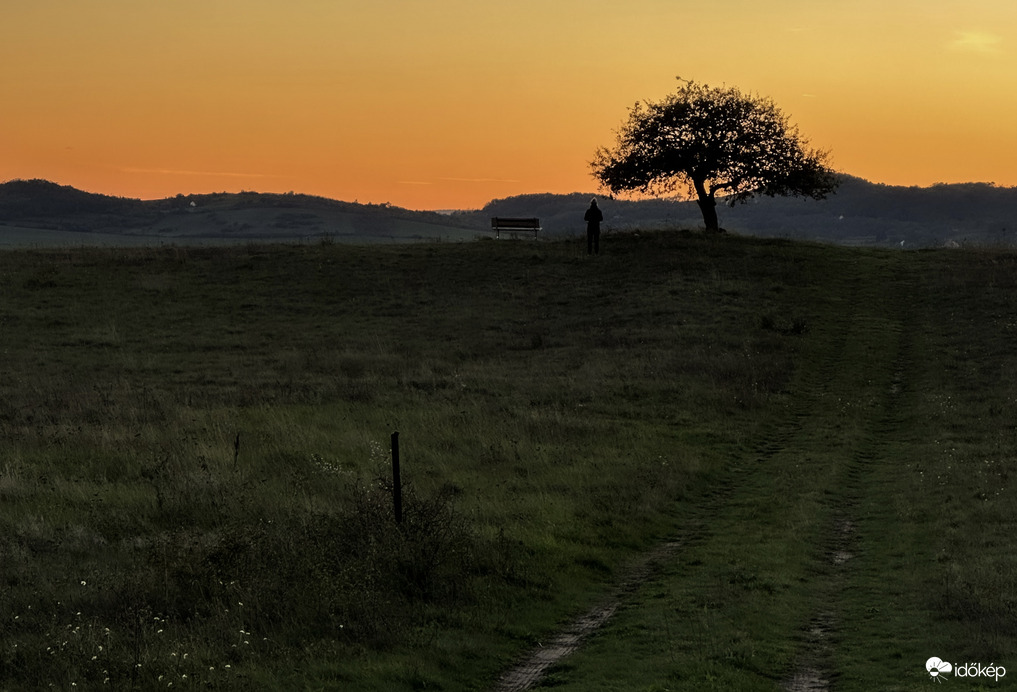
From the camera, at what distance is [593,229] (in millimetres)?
57500

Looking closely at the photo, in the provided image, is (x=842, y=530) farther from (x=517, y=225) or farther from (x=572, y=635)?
(x=517, y=225)

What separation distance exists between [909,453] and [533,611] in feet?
45.6

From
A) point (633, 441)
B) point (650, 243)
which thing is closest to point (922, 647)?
point (633, 441)

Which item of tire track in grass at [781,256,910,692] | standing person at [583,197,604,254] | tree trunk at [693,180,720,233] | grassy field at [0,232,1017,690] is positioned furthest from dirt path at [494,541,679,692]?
tree trunk at [693,180,720,233]

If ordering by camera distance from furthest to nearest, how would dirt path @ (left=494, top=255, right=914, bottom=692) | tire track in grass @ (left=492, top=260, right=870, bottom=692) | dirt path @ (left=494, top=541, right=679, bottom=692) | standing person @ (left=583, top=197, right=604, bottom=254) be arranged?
standing person @ (left=583, top=197, right=604, bottom=254) → dirt path @ (left=494, top=255, right=914, bottom=692) → tire track in grass @ (left=492, top=260, right=870, bottom=692) → dirt path @ (left=494, top=541, right=679, bottom=692)

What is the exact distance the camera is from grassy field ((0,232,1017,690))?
453 inches

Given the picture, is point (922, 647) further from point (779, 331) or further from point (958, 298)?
point (958, 298)

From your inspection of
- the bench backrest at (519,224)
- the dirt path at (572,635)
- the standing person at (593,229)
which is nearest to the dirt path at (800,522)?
the dirt path at (572,635)

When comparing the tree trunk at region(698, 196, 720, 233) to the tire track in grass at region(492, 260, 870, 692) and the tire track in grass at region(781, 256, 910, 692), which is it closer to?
the tire track in grass at region(781, 256, 910, 692)

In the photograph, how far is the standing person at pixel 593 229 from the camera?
5411 centimetres

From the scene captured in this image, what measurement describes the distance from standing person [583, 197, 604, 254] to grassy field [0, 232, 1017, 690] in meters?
8.34

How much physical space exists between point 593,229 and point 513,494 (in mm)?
39907

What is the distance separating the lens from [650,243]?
198ft

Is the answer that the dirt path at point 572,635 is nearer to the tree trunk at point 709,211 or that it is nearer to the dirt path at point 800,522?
the dirt path at point 800,522
